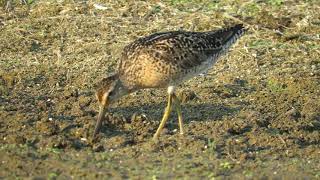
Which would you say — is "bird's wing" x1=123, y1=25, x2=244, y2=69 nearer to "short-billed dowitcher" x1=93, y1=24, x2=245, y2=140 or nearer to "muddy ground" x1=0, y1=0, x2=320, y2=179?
"short-billed dowitcher" x1=93, y1=24, x2=245, y2=140

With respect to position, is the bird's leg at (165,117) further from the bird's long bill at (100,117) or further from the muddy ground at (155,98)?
the bird's long bill at (100,117)

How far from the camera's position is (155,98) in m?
10.4

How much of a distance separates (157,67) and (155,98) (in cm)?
134

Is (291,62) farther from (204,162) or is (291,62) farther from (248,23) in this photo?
(204,162)

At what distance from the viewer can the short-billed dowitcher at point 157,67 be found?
909 cm

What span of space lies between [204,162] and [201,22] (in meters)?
4.37

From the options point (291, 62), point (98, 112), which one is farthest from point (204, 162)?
point (291, 62)

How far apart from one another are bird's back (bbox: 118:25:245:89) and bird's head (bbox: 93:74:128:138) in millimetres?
104

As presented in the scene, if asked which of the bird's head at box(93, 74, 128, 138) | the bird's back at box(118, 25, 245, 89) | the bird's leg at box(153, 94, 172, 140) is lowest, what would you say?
the bird's leg at box(153, 94, 172, 140)

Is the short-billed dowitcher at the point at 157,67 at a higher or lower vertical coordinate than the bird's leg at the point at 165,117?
higher

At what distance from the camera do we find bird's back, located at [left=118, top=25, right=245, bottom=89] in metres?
9.11

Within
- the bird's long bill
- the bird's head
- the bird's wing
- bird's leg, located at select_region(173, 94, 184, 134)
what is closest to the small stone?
bird's leg, located at select_region(173, 94, 184, 134)

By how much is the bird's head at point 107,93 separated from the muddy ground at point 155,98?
0.76 ft

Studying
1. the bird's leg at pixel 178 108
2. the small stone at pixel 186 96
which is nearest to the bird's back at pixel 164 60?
the bird's leg at pixel 178 108
